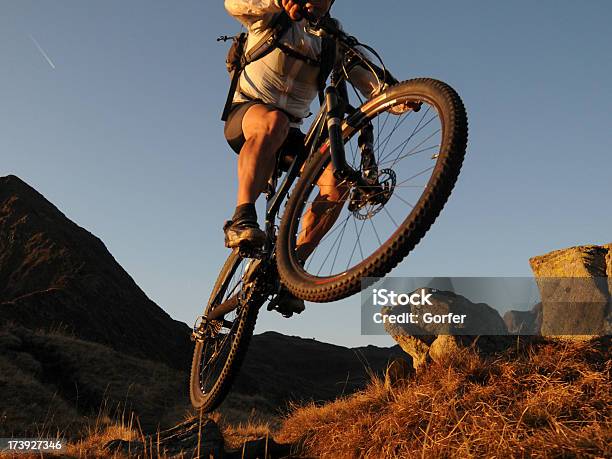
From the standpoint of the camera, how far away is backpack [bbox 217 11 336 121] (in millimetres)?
3840

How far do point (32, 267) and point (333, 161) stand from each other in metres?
19.5

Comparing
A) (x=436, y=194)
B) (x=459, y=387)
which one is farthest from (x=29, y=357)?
(x=436, y=194)

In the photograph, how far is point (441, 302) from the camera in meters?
6.58

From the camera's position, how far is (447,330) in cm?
594

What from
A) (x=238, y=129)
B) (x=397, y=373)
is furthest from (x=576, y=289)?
(x=238, y=129)

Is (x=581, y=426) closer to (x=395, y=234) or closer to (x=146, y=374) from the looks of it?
(x=395, y=234)

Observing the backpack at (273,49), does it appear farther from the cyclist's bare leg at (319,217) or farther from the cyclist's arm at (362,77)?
the cyclist's bare leg at (319,217)

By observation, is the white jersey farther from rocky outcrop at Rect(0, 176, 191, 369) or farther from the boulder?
rocky outcrop at Rect(0, 176, 191, 369)

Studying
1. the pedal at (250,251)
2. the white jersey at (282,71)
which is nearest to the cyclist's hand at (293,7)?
the white jersey at (282,71)

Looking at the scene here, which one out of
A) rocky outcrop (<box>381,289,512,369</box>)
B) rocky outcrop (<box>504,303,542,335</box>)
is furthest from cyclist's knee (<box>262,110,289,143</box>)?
rocky outcrop (<box>504,303,542,335</box>)

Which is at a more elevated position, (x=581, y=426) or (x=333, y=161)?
(x=333, y=161)

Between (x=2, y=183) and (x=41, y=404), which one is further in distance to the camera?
(x=2, y=183)

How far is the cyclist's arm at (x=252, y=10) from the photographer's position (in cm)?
375

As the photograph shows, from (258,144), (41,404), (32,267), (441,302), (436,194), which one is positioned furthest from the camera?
(32,267)
